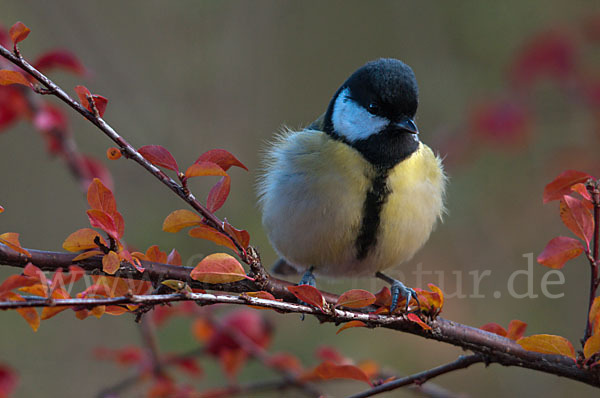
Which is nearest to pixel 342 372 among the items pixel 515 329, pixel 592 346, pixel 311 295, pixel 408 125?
pixel 311 295

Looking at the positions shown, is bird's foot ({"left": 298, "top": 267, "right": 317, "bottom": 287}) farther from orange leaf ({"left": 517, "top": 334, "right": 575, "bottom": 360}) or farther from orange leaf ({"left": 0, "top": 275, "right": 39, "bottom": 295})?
orange leaf ({"left": 0, "top": 275, "right": 39, "bottom": 295})

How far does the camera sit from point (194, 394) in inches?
76.4

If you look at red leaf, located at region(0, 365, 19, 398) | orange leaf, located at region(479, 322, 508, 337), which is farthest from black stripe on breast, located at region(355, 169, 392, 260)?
red leaf, located at region(0, 365, 19, 398)

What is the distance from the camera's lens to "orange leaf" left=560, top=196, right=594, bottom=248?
128cm

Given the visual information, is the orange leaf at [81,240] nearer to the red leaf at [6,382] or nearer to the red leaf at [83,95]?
the red leaf at [83,95]

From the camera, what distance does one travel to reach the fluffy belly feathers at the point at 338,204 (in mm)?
1859

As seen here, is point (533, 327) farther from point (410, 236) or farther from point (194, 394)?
point (194, 394)

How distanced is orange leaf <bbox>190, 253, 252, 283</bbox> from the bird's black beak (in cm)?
93

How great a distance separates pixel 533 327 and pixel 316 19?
2949 millimetres

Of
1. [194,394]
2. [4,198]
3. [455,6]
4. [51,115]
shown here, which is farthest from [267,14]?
[194,394]

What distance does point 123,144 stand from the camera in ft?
3.73

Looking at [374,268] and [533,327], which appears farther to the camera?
[533,327]

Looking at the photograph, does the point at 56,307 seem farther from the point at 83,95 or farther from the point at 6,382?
the point at 6,382

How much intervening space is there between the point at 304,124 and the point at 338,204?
1.98 m
